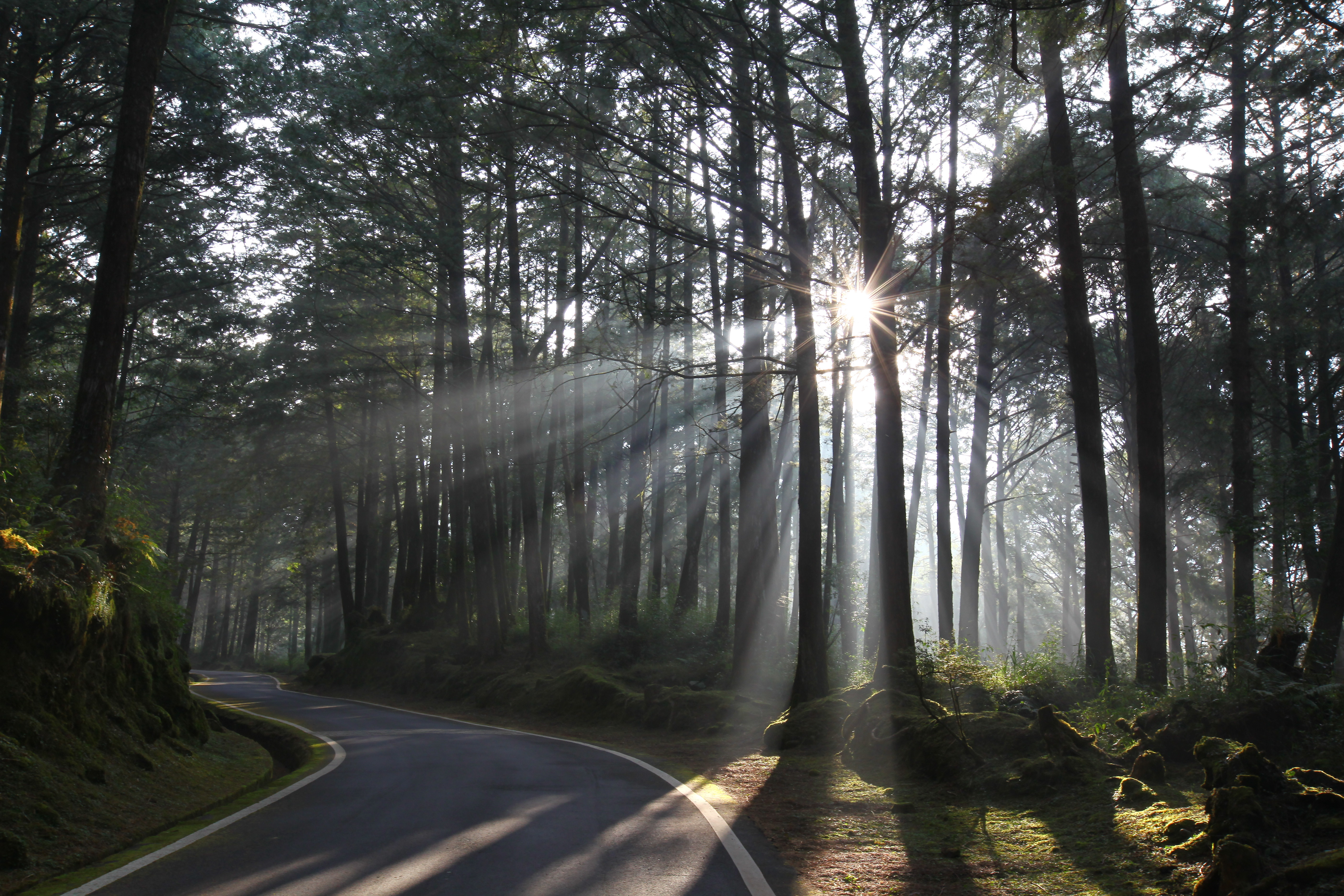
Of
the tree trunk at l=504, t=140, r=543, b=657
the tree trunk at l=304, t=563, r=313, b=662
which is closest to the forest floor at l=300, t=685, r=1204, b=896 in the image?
the tree trunk at l=504, t=140, r=543, b=657

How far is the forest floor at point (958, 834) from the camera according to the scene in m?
5.79

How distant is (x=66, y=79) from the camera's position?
1656 cm

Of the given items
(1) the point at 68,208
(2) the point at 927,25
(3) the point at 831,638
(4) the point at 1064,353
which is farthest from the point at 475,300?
(2) the point at 927,25

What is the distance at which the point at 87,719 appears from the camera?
837cm

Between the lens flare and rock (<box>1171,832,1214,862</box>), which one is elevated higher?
the lens flare

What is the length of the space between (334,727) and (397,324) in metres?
16.6

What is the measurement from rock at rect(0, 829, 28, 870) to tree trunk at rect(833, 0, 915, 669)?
400 inches

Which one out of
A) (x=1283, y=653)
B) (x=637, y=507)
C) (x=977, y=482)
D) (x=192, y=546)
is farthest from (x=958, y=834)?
(x=192, y=546)

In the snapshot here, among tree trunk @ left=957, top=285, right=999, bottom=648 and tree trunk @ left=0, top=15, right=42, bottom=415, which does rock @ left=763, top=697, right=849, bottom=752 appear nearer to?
tree trunk @ left=957, top=285, right=999, bottom=648

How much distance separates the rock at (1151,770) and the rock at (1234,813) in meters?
2.14

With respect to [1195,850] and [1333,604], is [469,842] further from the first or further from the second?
[1333,604]

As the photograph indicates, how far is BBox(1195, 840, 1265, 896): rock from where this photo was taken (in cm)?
468

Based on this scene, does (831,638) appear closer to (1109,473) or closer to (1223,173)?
(1223,173)

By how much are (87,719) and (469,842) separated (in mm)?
4511
